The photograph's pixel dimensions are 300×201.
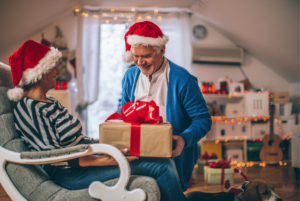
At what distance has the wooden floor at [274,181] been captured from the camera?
7.30ft

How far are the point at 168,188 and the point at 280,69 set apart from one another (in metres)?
3.76

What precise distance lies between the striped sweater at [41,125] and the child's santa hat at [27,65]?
2.8 inches

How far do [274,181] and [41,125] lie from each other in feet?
8.74

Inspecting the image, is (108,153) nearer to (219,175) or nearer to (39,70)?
(39,70)

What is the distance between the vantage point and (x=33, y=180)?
945mm

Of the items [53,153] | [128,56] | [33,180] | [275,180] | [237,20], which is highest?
[237,20]

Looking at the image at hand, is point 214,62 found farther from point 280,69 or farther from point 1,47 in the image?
point 1,47

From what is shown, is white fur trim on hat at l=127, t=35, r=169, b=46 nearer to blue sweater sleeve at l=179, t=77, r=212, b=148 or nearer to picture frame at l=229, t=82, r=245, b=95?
blue sweater sleeve at l=179, t=77, r=212, b=148

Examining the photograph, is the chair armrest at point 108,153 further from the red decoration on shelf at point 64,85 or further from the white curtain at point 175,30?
the white curtain at point 175,30

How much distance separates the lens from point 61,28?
12.6 ft

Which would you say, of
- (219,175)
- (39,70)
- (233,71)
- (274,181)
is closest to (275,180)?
(274,181)

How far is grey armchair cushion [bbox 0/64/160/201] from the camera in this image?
904 mm

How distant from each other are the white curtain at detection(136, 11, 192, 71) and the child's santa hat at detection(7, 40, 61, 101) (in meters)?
2.99

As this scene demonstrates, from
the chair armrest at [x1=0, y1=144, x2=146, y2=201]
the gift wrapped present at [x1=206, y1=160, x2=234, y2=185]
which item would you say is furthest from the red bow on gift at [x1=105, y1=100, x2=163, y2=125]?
the gift wrapped present at [x1=206, y1=160, x2=234, y2=185]
